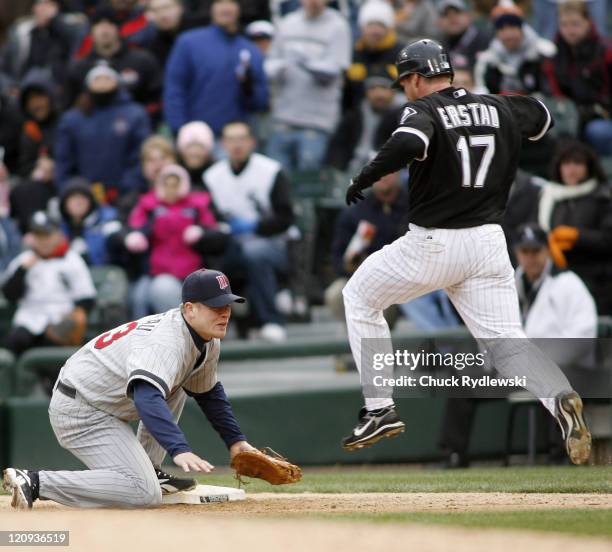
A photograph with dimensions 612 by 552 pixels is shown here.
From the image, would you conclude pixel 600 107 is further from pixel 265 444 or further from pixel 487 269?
pixel 487 269

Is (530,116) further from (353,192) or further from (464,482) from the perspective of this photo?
(464,482)

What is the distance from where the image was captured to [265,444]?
34.5 feet

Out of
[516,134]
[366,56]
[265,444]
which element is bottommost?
[265,444]

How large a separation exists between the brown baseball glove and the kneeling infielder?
0.10 metres

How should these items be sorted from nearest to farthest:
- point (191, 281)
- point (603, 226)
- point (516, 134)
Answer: point (191, 281)
point (516, 134)
point (603, 226)

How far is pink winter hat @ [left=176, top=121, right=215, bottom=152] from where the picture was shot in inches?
456

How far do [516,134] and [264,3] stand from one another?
7.26m

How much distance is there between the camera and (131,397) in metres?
6.37

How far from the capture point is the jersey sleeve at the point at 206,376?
22.0 feet

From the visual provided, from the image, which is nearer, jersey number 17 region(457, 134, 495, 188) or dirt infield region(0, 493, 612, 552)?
dirt infield region(0, 493, 612, 552)

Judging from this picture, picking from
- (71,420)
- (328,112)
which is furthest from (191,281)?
(328,112)

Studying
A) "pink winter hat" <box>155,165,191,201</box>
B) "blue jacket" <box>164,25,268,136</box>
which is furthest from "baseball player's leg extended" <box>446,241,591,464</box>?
"blue jacket" <box>164,25,268,136</box>

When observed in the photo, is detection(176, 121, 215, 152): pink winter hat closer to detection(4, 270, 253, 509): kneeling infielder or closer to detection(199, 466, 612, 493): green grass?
detection(199, 466, 612, 493): green grass

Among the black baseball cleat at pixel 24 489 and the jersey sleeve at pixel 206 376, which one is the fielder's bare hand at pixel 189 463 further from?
the black baseball cleat at pixel 24 489
